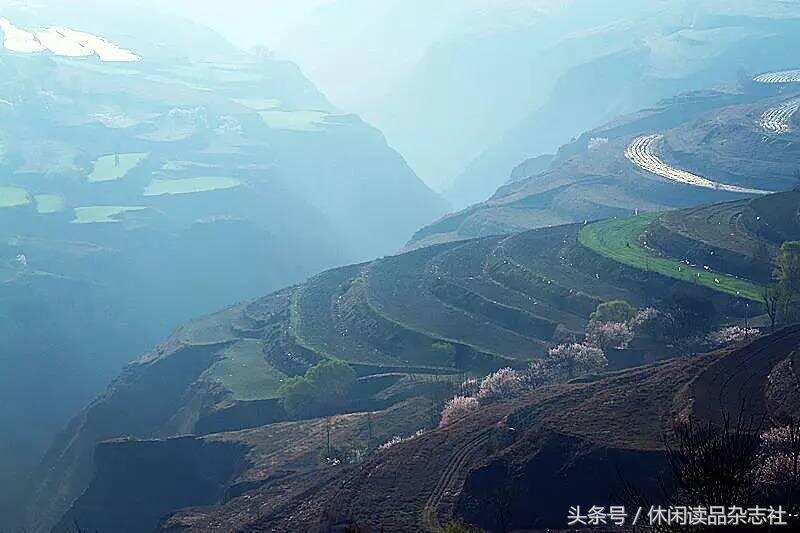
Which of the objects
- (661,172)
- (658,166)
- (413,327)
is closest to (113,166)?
(658,166)

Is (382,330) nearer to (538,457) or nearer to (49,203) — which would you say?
(538,457)

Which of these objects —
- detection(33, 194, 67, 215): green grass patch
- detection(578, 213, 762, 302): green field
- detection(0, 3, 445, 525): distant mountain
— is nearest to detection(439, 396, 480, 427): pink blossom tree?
detection(578, 213, 762, 302): green field

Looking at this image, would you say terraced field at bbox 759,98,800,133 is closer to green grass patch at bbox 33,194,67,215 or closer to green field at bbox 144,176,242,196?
green field at bbox 144,176,242,196

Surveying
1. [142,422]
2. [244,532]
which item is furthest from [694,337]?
[142,422]

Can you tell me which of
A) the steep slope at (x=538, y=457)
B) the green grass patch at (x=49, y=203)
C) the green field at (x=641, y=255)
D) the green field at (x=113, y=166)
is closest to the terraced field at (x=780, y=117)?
the green field at (x=641, y=255)

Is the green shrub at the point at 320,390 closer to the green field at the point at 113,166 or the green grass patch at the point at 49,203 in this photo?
the green grass patch at the point at 49,203

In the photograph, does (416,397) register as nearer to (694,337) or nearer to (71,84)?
(694,337)
